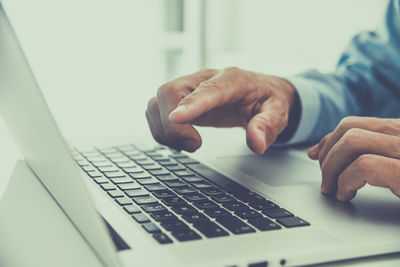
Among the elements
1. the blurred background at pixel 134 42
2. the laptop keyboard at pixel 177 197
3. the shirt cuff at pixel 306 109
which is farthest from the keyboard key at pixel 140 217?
the blurred background at pixel 134 42

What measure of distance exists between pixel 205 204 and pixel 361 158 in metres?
0.15

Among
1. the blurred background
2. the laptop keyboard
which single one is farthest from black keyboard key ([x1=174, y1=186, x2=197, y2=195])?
the blurred background

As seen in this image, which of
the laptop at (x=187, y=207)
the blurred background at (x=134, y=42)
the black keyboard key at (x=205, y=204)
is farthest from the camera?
the blurred background at (x=134, y=42)

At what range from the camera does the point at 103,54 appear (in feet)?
6.98

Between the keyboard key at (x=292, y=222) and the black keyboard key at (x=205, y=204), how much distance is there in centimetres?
6

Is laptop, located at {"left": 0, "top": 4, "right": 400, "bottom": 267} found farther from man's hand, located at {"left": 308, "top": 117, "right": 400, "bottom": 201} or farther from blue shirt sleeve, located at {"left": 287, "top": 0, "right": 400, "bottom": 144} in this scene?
blue shirt sleeve, located at {"left": 287, "top": 0, "right": 400, "bottom": 144}

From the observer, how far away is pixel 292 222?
1.34 ft

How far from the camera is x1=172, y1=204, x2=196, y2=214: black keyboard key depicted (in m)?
0.42

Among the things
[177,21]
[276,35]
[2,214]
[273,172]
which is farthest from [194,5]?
[2,214]

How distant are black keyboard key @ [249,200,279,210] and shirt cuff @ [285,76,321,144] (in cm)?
30

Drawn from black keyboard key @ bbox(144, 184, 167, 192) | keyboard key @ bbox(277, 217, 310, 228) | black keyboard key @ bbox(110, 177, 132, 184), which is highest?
keyboard key @ bbox(277, 217, 310, 228)

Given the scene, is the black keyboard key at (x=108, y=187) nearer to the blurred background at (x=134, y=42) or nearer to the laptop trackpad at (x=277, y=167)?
the laptop trackpad at (x=277, y=167)

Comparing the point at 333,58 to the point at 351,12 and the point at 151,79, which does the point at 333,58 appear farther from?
the point at 151,79

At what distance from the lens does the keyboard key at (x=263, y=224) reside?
1.28 feet
